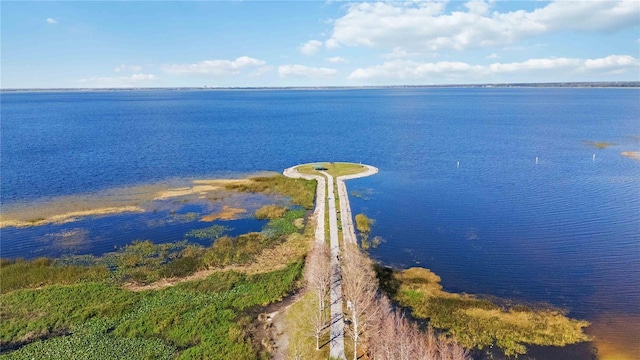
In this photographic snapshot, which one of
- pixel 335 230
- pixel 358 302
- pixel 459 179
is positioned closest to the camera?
pixel 358 302

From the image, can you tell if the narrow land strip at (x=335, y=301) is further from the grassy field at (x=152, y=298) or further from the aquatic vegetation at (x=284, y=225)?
the aquatic vegetation at (x=284, y=225)

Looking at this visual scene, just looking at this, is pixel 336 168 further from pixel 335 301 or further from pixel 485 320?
pixel 485 320

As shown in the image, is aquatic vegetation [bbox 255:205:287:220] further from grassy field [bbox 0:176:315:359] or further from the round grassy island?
the round grassy island

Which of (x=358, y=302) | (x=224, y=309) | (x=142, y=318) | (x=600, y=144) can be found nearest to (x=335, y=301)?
(x=358, y=302)

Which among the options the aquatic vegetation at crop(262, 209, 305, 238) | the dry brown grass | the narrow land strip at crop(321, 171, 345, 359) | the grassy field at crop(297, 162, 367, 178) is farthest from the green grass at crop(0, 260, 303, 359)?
the grassy field at crop(297, 162, 367, 178)

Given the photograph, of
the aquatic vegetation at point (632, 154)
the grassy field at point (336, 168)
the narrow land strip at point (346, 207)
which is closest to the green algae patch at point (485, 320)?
the narrow land strip at point (346, 207)
